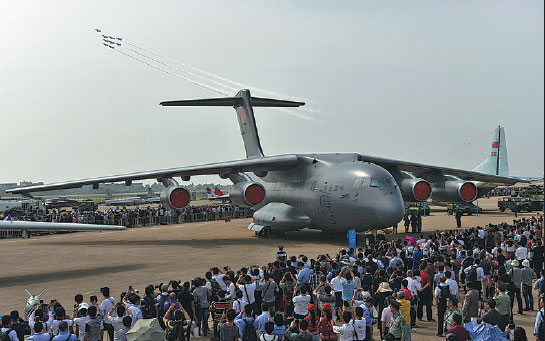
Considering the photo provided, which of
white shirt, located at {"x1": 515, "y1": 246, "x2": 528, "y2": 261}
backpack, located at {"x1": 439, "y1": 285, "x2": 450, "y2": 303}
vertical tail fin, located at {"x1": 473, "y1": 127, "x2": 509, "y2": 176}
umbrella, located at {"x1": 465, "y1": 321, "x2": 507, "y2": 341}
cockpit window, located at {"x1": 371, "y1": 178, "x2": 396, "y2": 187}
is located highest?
vertical tail fin, located at {"x1": 473, "y1": 127, "x2": 509, "y2": 176}

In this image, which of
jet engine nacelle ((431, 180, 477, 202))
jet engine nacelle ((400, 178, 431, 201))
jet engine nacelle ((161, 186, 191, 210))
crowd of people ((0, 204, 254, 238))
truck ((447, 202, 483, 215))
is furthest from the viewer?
truck ((447, 202, 483, 215))

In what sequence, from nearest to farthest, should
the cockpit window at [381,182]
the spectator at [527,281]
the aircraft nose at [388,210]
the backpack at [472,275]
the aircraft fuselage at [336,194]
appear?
the backpack at [472,275] → the spectator at [527,281] → the aircraft nose at [388,210] → the aircraft fuselage at [336,194] → the cockpit window at [381,182]

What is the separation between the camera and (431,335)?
8.42 m

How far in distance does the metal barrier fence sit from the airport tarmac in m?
3.71

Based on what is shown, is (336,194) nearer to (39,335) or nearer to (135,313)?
(135,313)

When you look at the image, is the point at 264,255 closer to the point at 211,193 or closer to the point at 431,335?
the point at 431,335

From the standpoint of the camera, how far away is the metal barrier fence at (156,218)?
3152 centimetres

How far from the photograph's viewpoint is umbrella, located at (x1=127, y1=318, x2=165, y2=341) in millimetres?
6121

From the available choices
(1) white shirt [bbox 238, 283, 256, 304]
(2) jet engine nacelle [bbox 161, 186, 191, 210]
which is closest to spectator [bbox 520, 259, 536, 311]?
(1) white shirt [bbox 238, 283, 256, 304]

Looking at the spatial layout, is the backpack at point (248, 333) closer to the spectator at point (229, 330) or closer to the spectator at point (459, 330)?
the spectator at point (229, 330)

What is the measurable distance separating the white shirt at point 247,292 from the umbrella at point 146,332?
2.11 metres

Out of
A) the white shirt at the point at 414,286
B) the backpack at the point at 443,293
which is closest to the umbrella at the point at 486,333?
the backpack at the point at 443,293

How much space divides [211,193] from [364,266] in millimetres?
61320

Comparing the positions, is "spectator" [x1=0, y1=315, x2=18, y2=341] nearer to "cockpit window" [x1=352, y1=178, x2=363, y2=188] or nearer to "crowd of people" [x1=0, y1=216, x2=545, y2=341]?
"crowd of people" [x1=0, y1=216, x2=545, y2=341]
